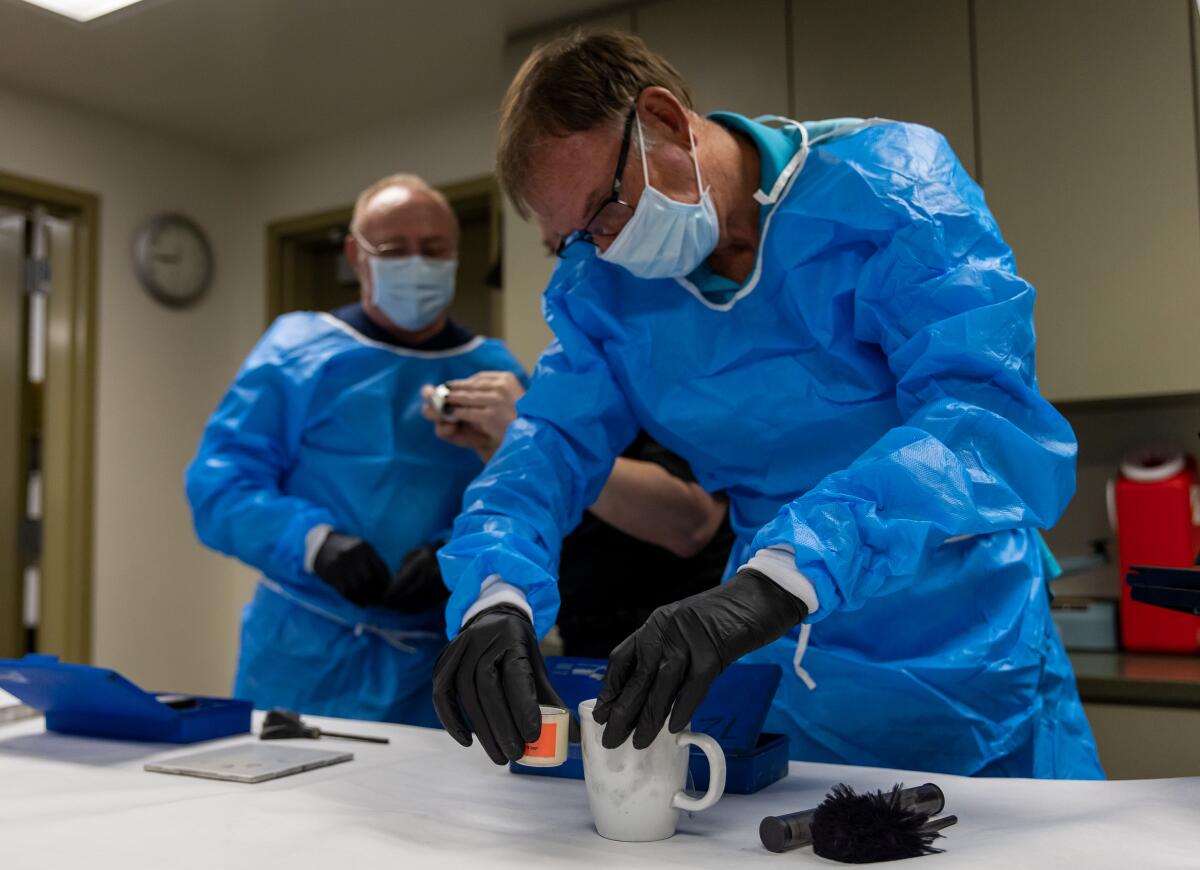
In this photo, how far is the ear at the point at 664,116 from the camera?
1.20 meters

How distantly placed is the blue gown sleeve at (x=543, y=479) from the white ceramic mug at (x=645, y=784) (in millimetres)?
259

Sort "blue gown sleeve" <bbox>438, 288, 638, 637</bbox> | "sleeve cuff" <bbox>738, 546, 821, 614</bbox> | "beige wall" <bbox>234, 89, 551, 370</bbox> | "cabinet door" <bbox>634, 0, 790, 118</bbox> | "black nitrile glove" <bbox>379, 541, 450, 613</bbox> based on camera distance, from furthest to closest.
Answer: "beige wall" <bbox>234, 89, 551, 370</bbox> → "cabinet door" <bbox>634, 0, 790, 118</bbox> → "black nitrile glove" <bbox>379, 541, 450, 613</bbox> → "blue gown sleeve" <bbox>438, 288, 638, 637</bbox> → "sleeve cuff" <bbox>738, 546, 821, 614</bbox>

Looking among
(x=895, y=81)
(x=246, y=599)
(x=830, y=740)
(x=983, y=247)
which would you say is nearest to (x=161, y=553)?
(x=246, y=599)

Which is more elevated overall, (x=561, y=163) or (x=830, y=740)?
(x=561, y=163)

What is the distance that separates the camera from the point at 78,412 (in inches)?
137

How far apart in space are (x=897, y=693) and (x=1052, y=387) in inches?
55.0

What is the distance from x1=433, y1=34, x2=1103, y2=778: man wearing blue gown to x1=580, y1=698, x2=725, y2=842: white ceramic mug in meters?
0.12

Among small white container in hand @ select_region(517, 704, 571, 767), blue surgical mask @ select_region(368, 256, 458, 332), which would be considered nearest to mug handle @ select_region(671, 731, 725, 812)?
small white container in hand @ select_region(517, 704, 571, 767)

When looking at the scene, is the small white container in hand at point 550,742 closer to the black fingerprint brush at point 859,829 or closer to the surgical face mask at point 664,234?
the black fingerprint brush at point 859,829

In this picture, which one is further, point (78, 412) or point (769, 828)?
point (78, 412)

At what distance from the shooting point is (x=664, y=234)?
4.01 feet

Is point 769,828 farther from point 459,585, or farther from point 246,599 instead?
point 246,599

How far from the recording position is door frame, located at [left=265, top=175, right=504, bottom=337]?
3441mm

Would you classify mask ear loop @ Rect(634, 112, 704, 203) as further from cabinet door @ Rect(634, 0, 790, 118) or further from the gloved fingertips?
cabinet door @ Rect(634, 0, 790, 118)
